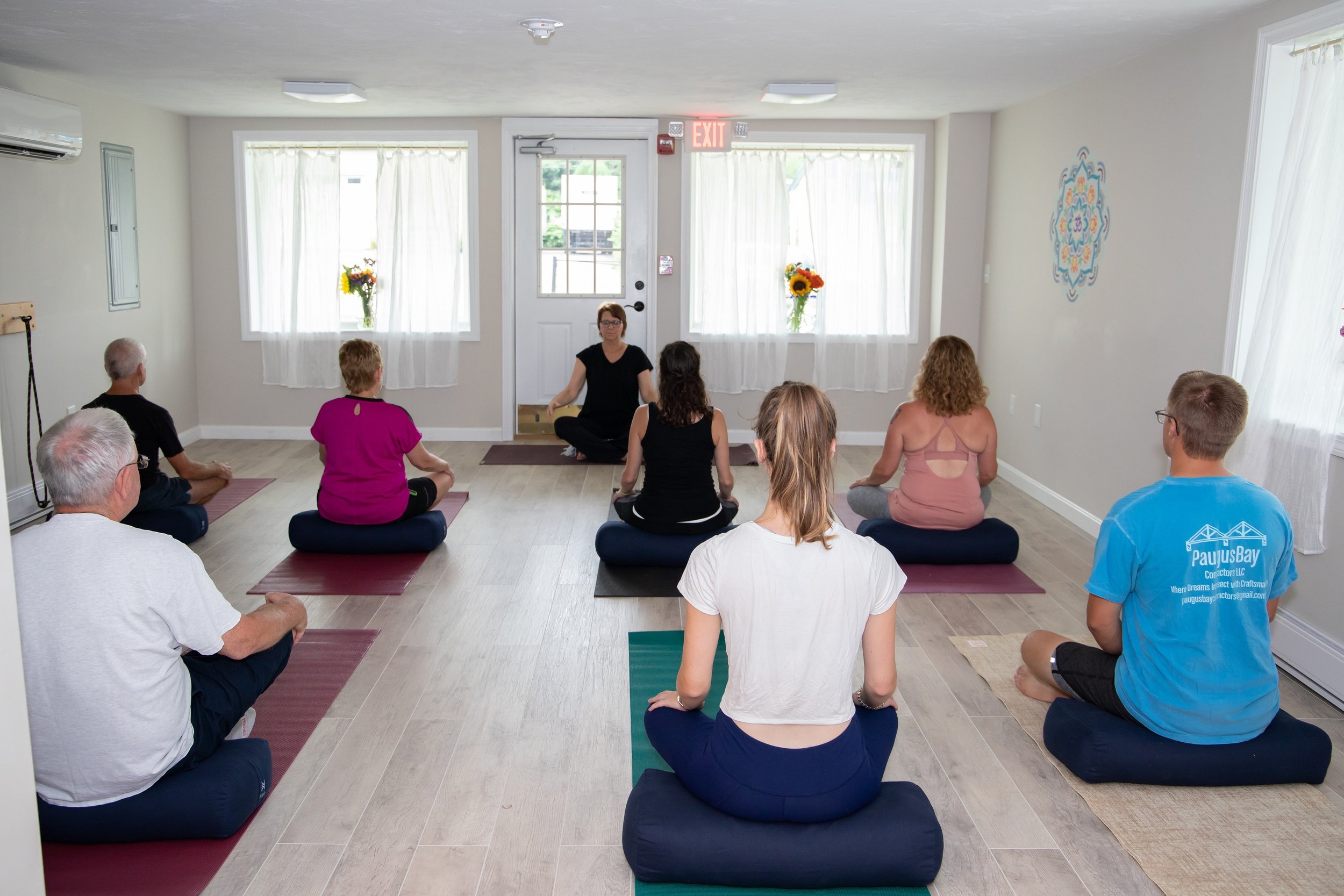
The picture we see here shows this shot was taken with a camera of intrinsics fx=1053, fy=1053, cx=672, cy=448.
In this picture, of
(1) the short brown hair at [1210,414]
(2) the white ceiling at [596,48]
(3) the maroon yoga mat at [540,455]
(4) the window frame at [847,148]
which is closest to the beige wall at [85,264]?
(2) the white ceiling at [596,48]

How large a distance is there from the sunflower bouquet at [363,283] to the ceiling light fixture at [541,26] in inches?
131

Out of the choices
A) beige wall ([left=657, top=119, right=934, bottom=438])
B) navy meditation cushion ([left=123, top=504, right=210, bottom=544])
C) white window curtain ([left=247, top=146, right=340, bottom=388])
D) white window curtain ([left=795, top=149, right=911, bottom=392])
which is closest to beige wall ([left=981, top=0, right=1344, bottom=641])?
beige wall ([left=657, top=119, right=934, bottom=438])

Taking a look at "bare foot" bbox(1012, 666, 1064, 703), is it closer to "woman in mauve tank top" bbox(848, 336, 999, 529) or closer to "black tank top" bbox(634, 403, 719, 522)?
"woman in mauve tank top" bbox(848, 336, 999, 529)

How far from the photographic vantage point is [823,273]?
285 inches

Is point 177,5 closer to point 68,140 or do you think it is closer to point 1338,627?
point 68,140

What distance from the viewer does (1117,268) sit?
4980 millimetres

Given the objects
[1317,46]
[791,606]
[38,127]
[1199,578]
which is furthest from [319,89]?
[1199,578]

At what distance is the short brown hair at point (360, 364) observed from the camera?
433 centimetres

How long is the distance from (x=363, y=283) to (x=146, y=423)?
290 centimetres

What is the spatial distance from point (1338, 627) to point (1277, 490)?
0.49 m

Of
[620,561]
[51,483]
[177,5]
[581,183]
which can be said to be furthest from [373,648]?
[581,183]

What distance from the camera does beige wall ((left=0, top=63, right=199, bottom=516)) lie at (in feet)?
17.3

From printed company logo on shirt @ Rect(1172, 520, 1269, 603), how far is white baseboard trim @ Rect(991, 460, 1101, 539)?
2233mm

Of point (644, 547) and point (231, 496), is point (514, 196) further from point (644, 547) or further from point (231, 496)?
point (644, 547)
